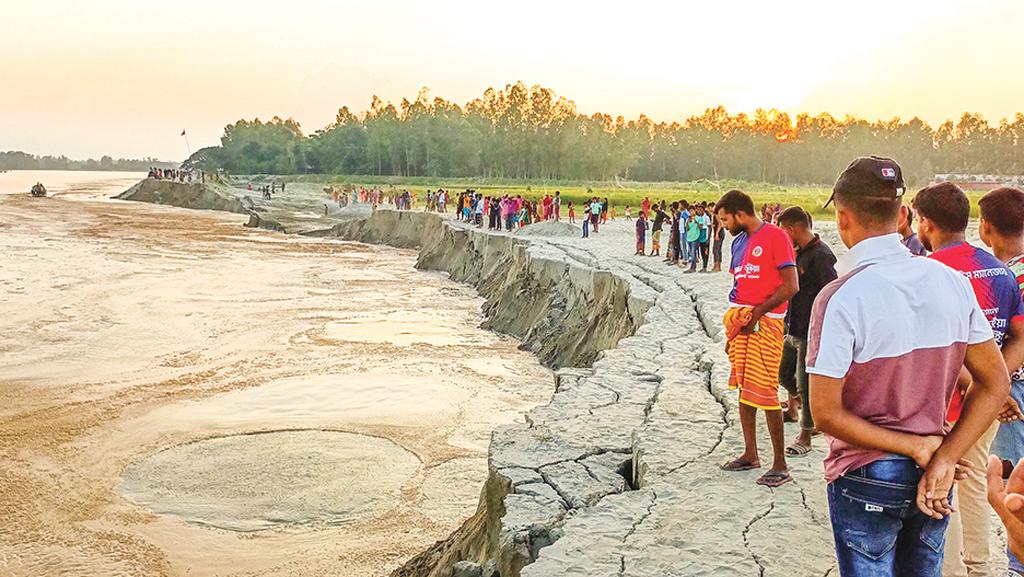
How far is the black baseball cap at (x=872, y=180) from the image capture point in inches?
93.7

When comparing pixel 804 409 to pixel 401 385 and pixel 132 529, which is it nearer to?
pixel 132 529

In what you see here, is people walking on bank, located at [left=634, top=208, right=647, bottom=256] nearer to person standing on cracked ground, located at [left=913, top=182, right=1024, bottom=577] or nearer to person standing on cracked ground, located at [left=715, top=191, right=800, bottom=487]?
person standing on cracked ground, located at [left=715, top=191, right=800, bottom=487]

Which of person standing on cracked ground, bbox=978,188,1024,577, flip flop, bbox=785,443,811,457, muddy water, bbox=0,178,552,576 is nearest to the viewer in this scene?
person standing on cracked ground, bbox=978,188,1024,577

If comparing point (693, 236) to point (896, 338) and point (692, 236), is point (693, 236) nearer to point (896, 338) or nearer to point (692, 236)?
point (692, 236)

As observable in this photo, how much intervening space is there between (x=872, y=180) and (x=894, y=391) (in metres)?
0.68

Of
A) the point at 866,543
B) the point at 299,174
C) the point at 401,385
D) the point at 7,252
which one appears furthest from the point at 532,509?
the point at 299,174

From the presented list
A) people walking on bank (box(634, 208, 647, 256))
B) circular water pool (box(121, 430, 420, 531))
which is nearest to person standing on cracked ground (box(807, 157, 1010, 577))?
circular water pool (box(121, 430, 420, 531))

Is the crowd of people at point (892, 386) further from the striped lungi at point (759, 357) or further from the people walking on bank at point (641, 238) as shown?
the people walking on bank at point (641, 238)

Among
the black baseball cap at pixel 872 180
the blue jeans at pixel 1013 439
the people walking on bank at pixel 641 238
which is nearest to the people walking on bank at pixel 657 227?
the people walking on bank at pixel 641 238

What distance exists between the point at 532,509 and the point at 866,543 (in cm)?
282

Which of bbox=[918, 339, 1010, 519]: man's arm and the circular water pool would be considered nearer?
bbox=[918, 339, 1010, 519]: man's arm

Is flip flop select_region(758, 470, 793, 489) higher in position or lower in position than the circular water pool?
higher

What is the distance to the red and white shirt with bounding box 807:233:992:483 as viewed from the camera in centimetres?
225

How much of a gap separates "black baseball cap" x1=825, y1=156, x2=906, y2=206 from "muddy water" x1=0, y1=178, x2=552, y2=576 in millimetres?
5276
